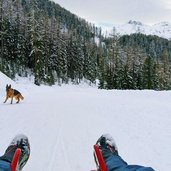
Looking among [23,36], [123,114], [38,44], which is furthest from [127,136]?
[23,36]

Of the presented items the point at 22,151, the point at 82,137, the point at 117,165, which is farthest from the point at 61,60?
the point at 117,165

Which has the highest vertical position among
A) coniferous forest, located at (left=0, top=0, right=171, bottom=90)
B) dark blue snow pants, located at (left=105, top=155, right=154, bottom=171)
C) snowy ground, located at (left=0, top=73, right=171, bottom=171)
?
coniferous forest, located at (left=0, top=0, right=171, bottom=90)

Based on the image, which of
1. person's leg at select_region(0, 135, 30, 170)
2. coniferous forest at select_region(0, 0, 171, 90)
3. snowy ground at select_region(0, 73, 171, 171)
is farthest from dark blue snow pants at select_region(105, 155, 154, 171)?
coniferous forest at select_region(0, 0, 171, 90)

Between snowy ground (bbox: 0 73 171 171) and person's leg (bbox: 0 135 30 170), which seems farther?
snowy ground (bbox: 0 73 171 171)

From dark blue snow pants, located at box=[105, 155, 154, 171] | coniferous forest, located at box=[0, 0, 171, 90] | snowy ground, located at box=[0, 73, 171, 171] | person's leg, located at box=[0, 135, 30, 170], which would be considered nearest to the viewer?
dark blue snow pants, located at box=[105, 155, 154, 171]

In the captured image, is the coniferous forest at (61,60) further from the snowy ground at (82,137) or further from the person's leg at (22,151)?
the person's leg at (22,151)

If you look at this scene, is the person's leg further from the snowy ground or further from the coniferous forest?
the coniferous forest

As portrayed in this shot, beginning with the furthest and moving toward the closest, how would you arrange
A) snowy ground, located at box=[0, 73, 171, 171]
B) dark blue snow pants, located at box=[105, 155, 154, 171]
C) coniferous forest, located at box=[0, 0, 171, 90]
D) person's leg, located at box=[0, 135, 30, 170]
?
coniferous forest, located at box=[0, 0, 171, 90] < snowy ground, located at box=[0, 73, 171, 171] < person's leg, located at box=[0, 135, 30, 170] < dark blue snow pants, located at box=[105, 155, 154, 171]

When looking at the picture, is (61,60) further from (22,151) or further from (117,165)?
(117,165)

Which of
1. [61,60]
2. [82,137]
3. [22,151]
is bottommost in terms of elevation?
[82,137]

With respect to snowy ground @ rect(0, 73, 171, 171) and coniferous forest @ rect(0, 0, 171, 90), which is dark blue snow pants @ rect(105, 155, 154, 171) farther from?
coniferous forest @ rect(0, 0, 171, 90)

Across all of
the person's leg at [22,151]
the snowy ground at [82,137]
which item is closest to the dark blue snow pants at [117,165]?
the person's leg at [22,151]

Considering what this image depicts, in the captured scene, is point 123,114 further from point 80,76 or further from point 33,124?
point 80,76

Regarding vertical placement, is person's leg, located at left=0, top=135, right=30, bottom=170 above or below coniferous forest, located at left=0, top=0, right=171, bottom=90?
below
